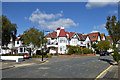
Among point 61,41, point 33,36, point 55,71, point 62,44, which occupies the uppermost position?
point 33,36

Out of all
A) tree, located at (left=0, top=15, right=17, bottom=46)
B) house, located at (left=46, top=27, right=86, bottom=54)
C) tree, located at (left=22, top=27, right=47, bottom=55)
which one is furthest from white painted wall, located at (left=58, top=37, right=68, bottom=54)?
tree, located at (left=0, top=15, right=17, bottom=46)

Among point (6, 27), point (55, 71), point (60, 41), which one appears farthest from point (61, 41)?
point (55, 71)

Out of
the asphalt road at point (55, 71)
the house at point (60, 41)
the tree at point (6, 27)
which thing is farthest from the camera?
the house at point (60, 41)

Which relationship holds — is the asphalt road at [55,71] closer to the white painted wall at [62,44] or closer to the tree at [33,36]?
the tree at [33,36]

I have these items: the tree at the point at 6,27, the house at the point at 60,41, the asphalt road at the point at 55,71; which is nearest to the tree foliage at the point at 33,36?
the tree at the point at 6,27

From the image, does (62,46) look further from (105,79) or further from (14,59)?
(105,79)

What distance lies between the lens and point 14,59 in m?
28.3

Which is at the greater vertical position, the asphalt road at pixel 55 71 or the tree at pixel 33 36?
the tree at pixel 33 36

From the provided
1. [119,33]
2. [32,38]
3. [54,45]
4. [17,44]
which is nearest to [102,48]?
[54,45]

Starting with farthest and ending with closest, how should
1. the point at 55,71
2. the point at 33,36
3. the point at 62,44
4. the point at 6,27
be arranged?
1. the point at 62,44
2. the point at 33,36
3. the point at 6,27
4. the point at 55,71

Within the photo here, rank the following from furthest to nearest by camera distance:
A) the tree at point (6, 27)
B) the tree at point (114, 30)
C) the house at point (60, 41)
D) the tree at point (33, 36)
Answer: the house at point (60, 41), the tree at point (33, 36), the tree at point (6, 27), the tree at point (114, 30)

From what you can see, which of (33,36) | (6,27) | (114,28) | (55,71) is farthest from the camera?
(33,36)

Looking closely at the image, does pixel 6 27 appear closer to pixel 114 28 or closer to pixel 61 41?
pixel 114 28

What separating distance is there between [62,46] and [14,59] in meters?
27.6
